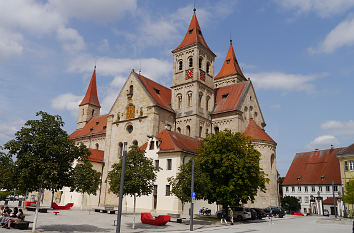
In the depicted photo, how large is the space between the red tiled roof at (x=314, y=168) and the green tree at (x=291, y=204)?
5643 mm

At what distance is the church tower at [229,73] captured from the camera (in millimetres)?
72981

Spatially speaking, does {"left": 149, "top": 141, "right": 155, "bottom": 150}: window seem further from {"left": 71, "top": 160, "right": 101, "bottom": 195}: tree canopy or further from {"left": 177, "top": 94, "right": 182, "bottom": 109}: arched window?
{"left": 71, "top": 160, "right": 101, "bottom": 195}: tree canopy

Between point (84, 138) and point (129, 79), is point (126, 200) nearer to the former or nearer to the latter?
point (129, 79)

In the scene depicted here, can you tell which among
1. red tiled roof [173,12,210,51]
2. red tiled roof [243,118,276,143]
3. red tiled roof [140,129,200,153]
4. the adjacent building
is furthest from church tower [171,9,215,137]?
the adjacent building

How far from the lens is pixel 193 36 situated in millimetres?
55469

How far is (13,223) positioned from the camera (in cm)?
1898

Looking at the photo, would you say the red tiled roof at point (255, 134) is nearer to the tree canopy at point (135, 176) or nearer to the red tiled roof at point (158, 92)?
the red tiled roof at point (158, 92)

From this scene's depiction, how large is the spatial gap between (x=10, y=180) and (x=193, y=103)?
111ft

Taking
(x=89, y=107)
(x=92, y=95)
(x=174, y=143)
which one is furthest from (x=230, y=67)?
(x=174, y=143)

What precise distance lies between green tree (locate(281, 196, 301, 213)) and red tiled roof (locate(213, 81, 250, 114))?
83.6ft

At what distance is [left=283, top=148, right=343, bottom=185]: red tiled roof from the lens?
63213 mm

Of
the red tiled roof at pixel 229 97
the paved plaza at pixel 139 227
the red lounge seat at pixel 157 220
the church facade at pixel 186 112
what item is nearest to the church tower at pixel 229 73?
the church facade at pixel 186 112

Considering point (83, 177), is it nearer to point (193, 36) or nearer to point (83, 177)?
point (83, 177)

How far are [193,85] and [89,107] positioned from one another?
33733 mm
